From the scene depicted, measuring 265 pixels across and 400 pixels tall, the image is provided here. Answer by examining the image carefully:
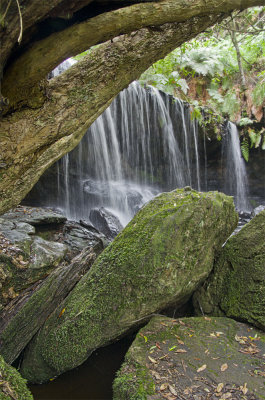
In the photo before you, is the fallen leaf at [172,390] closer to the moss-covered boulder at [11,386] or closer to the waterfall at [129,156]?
the moss-covered boulder at [11,386]

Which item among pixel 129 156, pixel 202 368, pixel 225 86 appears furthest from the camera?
pixel 225 86

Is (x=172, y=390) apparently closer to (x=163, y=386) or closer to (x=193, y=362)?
(x=163, y=386)

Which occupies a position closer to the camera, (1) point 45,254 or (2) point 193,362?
(2) point 193,362

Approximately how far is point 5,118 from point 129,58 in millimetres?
1068

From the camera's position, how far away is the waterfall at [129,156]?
1065cm

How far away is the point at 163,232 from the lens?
12.1ft

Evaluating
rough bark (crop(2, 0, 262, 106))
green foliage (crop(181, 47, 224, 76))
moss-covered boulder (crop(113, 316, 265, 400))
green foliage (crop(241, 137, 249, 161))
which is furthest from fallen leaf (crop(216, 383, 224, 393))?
green foliage (crop(181, 47, 224, 76))

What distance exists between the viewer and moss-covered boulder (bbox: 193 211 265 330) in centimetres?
378

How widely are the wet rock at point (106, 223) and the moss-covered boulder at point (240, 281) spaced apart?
384cm

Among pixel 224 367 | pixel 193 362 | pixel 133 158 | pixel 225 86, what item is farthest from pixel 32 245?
pixel 225 86

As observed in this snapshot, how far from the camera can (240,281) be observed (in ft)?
13.1

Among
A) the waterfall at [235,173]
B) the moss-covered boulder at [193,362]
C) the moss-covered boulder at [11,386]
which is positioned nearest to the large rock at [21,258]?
the moss-covered boulder at [11,386]

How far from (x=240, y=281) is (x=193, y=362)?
1.42m

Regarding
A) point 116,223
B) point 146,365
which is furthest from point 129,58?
point 116,223
